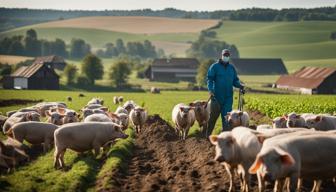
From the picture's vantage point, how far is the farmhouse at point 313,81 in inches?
3378

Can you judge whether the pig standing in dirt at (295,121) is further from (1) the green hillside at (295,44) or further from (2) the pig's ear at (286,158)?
(1) the green hillside at (295,44)

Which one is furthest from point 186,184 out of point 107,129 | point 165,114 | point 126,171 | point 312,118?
point 165,114

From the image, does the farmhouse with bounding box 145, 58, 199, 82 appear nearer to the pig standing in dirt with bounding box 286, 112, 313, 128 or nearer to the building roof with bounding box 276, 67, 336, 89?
the building roof with bounding box 276, 67, 336, 89

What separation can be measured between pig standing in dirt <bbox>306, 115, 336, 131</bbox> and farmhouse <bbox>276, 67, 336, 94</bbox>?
66.3m

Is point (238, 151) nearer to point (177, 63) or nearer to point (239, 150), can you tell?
point (239, 150)

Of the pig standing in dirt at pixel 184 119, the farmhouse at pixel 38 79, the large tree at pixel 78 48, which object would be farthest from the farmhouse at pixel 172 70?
the pig standing in dirt at pixel 184 119

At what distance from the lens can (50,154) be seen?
19219mm

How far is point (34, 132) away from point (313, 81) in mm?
74573

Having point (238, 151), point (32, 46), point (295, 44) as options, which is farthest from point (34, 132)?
point (295, 44)

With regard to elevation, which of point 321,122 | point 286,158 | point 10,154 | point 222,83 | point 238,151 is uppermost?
point 222,83

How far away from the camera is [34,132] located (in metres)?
19.7

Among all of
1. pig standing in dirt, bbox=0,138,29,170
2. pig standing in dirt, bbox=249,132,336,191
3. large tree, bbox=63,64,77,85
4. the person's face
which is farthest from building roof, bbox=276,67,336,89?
pig standing in dirt, bbox=249,132,336,191

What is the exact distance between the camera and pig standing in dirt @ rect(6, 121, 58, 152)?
1970 centimetres

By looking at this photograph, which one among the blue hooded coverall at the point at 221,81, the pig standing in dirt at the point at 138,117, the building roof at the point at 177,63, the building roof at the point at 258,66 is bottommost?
the building roof at the point at 258,66
